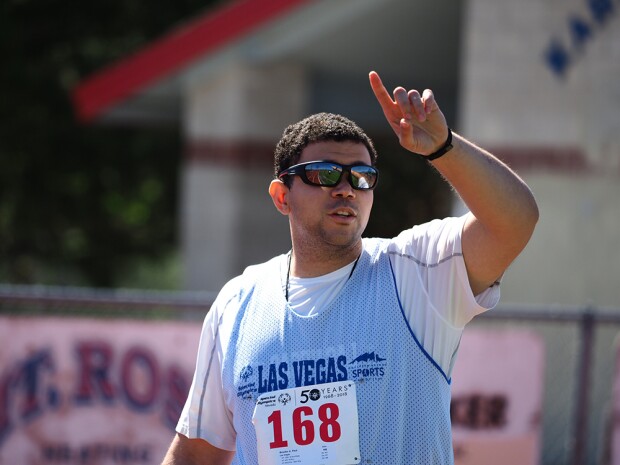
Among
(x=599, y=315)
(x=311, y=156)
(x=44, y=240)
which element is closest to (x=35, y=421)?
(x=599, y=315)

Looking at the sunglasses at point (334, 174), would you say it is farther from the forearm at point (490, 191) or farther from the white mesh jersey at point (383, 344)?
the forearm at point (490, 191)

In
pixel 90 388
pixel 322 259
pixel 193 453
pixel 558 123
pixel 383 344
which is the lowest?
pixel 90 388

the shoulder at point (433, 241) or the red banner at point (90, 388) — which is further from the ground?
the shoulder at point (433, 241)

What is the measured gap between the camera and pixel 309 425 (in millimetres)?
3094

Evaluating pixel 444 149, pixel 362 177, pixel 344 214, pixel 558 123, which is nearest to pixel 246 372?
pixel 344 214

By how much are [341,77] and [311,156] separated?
937 centimetres

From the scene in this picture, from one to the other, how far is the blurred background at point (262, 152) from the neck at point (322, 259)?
340 cm

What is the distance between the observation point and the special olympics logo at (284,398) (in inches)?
120

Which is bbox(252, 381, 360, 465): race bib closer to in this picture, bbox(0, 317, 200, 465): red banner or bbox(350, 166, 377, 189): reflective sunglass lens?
bbox(350, 166, 377, 189): reflective sunglass lens

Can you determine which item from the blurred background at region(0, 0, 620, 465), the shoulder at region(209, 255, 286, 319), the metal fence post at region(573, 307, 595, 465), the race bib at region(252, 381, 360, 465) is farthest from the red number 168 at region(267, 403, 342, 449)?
the metal fence post at region(573, 307, 595, 465)

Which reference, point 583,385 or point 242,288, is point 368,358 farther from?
point 583,385

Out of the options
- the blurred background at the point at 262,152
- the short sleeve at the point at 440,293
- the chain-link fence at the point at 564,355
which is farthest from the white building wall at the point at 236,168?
the short sleeve at the point at 440,293

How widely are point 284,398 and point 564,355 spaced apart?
5538mm

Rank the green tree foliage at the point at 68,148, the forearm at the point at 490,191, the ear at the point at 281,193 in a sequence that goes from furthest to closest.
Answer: the green tree foliage at the point at 68,148 → the ear at the point at 281,193 → the forearm at the point at 490,191
